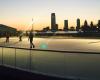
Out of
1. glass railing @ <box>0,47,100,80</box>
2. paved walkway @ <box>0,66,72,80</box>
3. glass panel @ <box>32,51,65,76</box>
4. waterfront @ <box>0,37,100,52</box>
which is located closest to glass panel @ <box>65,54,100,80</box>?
glass railing @ <box>0,47,100,80</box>

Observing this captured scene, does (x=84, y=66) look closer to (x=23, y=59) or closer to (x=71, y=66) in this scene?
(x=71, y=66)

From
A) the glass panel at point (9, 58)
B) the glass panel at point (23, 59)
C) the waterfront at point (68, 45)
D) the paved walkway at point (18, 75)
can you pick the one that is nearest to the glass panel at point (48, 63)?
the glass panel at point (23, 59)

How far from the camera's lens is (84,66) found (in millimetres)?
14602

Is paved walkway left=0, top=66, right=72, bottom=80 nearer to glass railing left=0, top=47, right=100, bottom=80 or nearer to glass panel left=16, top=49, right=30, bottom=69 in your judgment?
glass railing left=0, top=47, right=100, bottom=80

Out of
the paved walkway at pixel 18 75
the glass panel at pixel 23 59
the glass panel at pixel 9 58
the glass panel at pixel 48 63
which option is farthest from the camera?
the glass panel at pixel 9 58

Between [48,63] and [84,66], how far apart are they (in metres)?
3.05

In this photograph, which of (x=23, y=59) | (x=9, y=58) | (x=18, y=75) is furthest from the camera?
(x=9, y=58)

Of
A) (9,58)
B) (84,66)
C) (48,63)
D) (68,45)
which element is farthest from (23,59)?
(68,45)

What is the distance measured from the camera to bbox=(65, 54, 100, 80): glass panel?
42.9ft

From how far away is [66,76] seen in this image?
506 inches

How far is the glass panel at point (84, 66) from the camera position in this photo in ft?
42.9

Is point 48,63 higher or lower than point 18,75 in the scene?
higher

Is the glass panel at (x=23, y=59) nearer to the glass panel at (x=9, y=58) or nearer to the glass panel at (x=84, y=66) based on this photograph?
the glass panel at (x=9, y=58)

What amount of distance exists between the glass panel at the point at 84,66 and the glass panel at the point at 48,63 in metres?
0.44
